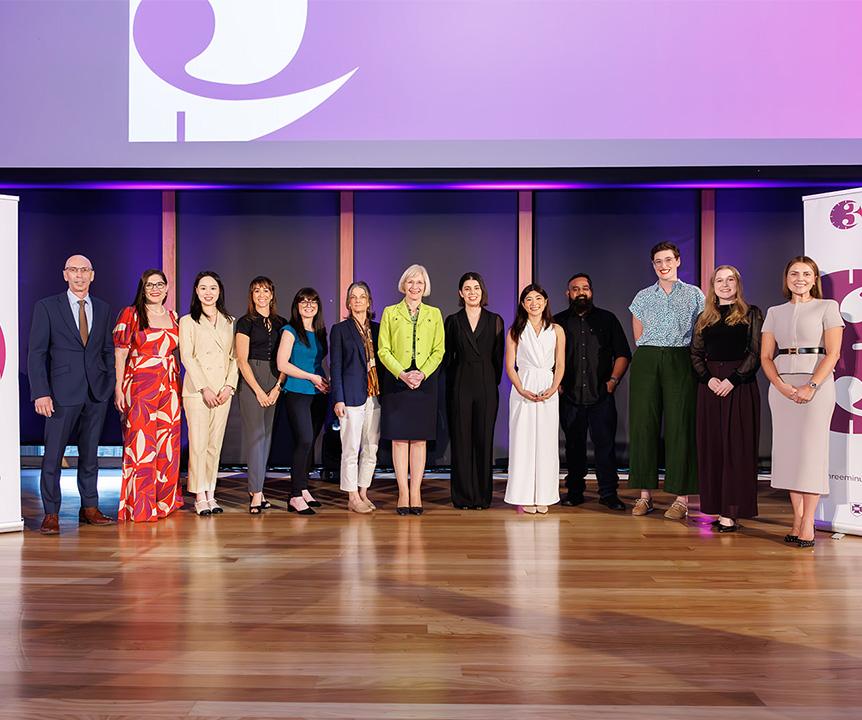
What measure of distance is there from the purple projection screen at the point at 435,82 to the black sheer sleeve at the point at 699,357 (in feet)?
6.46

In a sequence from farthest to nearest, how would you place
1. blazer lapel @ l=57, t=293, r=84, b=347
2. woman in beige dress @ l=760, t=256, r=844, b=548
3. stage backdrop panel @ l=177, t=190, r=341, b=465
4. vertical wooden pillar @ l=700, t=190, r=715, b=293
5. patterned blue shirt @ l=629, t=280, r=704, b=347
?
stage backdrop panel @ l=177, t=190, r=341, b=465, vertical wooden pillar @ l=700, t=190, r=715, b=293, patterned blue shirt @ l=629, t=280, r=704, b=347, blazer lapel @ l=57, t=293, r=84, b=347, woman in beige dress @ l=760, t=256, r=844, b=548

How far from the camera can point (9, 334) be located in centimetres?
447

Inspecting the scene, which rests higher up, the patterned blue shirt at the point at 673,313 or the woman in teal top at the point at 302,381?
the patterned blue shirt at the point at 673,313

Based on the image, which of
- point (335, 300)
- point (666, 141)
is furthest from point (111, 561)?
point (666, 141)

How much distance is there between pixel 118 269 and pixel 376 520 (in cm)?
355

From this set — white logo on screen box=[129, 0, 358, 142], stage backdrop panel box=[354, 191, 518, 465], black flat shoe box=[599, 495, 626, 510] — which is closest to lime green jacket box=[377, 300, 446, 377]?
black flat shoe box=[599, 495, 626, 510]

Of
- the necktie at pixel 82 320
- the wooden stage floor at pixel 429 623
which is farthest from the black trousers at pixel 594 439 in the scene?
the necktie at pixel 82 320

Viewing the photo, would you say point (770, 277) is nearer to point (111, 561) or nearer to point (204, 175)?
point (204, 175)

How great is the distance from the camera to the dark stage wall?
649cm

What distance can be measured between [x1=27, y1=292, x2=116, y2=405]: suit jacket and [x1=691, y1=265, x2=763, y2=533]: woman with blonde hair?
3.65 metres

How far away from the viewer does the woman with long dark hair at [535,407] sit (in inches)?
193

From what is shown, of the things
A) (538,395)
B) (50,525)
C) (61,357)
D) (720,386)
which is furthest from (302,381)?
(720,386)

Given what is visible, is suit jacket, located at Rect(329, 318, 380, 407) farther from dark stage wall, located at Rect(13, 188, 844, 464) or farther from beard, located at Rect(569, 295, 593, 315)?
dark stage wall, located at Rect(13, 188, 844, 464)

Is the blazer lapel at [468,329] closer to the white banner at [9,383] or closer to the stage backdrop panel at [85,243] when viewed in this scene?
the white banner at [9,383]
